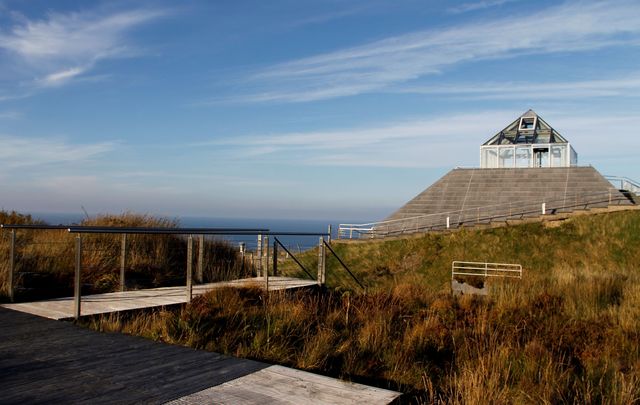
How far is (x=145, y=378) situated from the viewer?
13.6ft

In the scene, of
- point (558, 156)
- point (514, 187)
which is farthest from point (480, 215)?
point (558, 156)

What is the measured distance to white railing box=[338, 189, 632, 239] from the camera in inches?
1195

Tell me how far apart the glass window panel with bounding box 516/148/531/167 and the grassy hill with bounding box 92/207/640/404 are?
2344 centimetres

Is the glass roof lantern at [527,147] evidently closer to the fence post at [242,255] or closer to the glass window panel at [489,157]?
the glass window panel at [489,157]

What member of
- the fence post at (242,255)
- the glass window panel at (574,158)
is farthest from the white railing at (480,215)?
the fence post at (242,255)

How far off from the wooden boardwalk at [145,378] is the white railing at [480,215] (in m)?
26.5

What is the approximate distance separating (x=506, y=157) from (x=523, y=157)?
3.72 feet

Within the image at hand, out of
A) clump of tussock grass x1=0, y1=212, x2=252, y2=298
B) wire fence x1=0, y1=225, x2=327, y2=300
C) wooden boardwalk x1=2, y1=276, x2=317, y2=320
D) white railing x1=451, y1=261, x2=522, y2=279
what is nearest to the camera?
wooden boardwalk x1=2, y1=276, x2=317, y2=320

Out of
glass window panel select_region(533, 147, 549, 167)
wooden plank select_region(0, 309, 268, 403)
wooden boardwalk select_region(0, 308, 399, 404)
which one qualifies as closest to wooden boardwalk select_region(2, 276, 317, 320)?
wooden plank select_region(0, 309, 268, 403)

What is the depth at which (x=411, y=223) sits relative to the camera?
111ft

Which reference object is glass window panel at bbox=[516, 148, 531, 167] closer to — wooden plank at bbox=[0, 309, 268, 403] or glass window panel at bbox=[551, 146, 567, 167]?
glass window panel at bbox=[551, 146, 567, 167]

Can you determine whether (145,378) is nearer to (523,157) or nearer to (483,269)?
(483,269)

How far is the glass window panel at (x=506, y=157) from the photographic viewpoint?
122ft

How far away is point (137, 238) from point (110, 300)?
3.91 m
